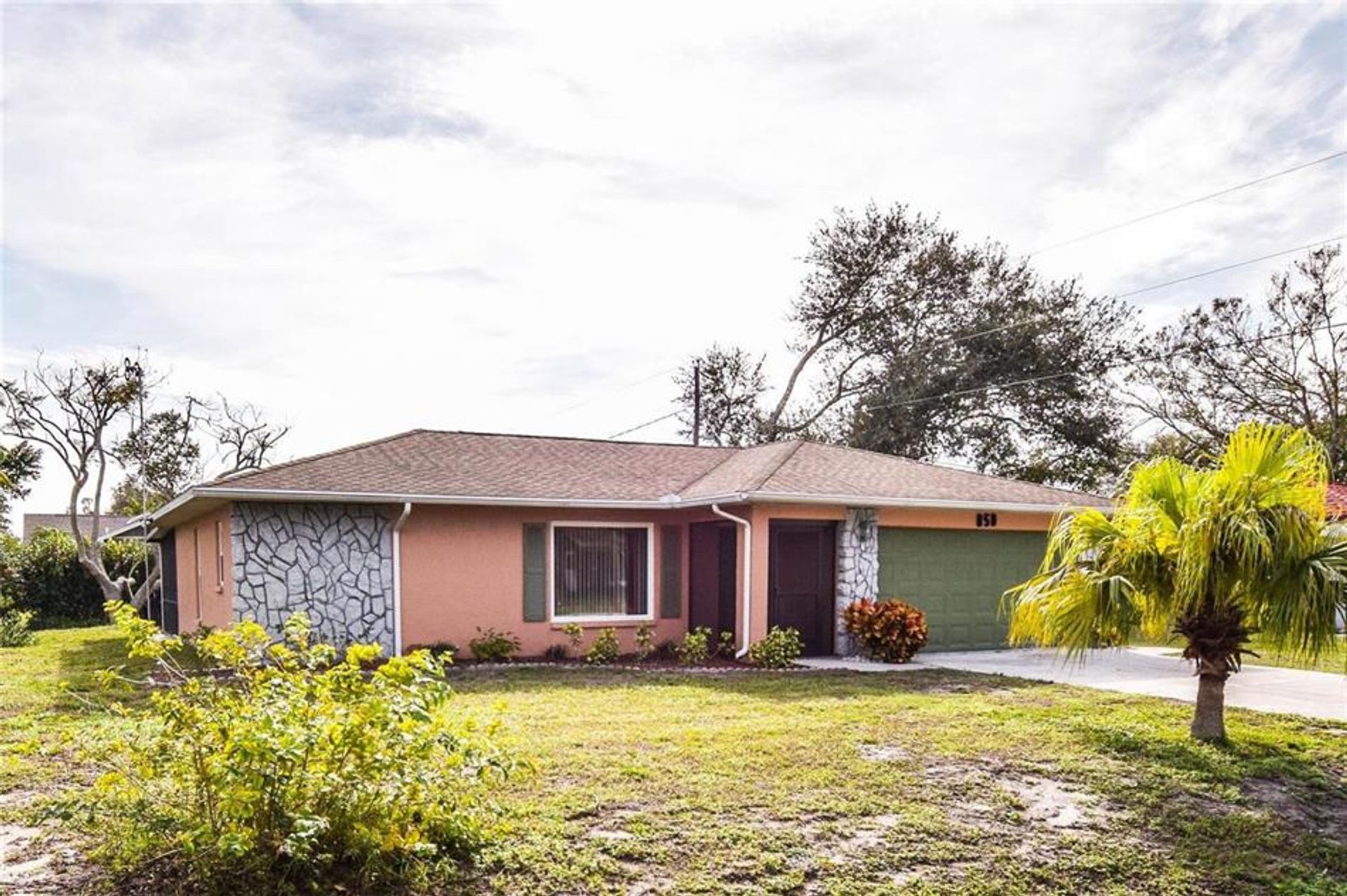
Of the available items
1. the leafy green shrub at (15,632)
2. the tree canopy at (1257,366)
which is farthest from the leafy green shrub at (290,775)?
the tree canopy at (1257,366)

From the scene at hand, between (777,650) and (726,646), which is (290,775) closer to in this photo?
(777,650)

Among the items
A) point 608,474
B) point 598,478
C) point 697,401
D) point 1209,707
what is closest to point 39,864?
point 1209,707

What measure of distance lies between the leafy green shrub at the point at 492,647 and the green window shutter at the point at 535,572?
493mm

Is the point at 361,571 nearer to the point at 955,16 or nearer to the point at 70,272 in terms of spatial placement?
the point at 70,272

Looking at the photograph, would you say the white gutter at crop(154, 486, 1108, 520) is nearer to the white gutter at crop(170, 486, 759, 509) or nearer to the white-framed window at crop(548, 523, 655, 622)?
the white gutter at crop(170, 486, 759, 509)

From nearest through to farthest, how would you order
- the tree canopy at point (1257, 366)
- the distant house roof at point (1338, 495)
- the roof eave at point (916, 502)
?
the roof eave at point (916, 502)
the distant house roof at point (1338, 495)
the tree canopy at point (1257, 366)

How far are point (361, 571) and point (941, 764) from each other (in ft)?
27.7

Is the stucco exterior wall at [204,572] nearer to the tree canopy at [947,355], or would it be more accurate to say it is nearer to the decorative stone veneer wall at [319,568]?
the decorative stone veneer wall at [319,568]

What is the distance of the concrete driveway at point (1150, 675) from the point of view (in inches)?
376

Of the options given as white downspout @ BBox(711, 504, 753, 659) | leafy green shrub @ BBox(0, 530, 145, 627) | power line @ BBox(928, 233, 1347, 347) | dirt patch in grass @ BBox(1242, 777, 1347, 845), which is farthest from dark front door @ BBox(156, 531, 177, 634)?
power line @ BBox(928, 233, 1347, 347)

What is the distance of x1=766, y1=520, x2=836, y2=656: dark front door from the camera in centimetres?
1360

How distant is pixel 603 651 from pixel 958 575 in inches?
221

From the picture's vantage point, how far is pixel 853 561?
531 inches

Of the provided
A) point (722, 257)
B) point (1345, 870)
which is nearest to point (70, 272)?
point (722, 257)
